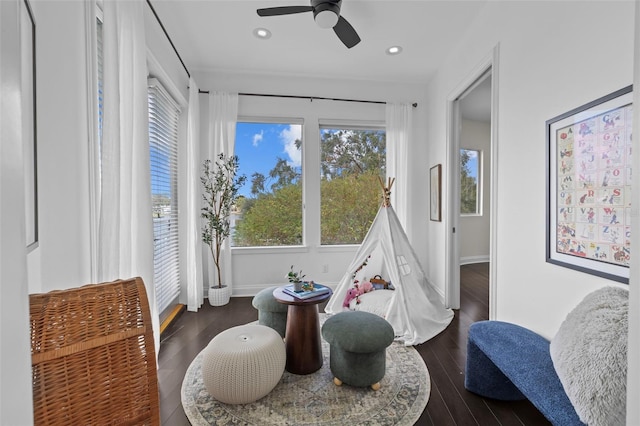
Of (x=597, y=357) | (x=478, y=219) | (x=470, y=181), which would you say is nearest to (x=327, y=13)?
(x=597, y=357)

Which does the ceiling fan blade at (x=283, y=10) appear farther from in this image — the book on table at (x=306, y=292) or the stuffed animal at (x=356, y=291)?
the stuffed animal at (x=356, y=291)

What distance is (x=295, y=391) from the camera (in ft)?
5.98

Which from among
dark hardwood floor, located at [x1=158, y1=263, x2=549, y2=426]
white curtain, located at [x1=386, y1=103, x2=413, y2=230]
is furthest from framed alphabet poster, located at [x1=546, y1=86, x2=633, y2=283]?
white curtain, located at [x1=386, y1=103, x2=413, y2=230]

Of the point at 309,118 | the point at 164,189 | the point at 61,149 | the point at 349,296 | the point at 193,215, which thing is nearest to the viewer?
the point at 61,149

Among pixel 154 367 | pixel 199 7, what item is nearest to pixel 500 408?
pixel 154 367

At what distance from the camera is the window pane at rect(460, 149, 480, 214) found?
5.47m

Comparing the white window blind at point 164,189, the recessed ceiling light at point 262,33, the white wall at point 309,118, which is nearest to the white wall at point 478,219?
the white wall at point 309,118

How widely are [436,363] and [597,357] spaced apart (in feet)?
4.12

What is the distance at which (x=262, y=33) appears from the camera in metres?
2.78

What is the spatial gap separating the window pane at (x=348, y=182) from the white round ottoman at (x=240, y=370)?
7.41 feet

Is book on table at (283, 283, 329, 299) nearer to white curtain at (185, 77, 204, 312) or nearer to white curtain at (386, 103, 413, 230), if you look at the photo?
white curtain at (185, 77, 204, 312)

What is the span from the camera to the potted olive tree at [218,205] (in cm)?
334

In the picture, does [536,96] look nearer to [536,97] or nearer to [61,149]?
[536,97]

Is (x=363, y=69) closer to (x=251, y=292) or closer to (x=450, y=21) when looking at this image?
(x=450, y=21)
